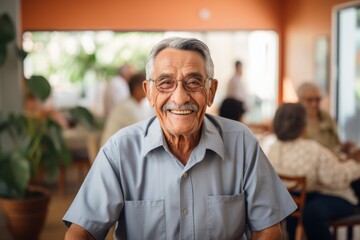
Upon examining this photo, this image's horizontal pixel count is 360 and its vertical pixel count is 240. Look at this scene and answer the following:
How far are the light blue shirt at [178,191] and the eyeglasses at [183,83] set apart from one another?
0.15 metres

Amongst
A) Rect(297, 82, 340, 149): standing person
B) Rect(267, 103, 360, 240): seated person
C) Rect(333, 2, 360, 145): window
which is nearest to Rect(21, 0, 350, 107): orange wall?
Rect(333, 2, 360, 145): window

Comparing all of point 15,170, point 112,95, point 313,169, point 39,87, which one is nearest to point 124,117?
point 39,87

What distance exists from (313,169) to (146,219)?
1.72m

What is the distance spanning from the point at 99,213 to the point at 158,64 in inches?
18.5

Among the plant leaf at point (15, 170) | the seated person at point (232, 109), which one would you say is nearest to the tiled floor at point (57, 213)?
the plant leaf at point (15, 170)

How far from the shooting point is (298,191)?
3.19 meters

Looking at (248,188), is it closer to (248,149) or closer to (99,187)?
(248,149)

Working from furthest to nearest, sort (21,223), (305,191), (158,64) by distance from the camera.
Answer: (21,223)
(305,191)
(158,64)

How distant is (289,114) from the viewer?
3135 mm

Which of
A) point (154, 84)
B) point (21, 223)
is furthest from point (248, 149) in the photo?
point (21, 223)

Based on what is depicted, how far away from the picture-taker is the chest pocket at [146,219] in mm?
1528

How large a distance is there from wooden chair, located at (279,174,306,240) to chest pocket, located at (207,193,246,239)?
133cm

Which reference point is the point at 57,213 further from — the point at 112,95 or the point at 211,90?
the point at 211,90

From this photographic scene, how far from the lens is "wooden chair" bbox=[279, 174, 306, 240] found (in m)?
2.84
